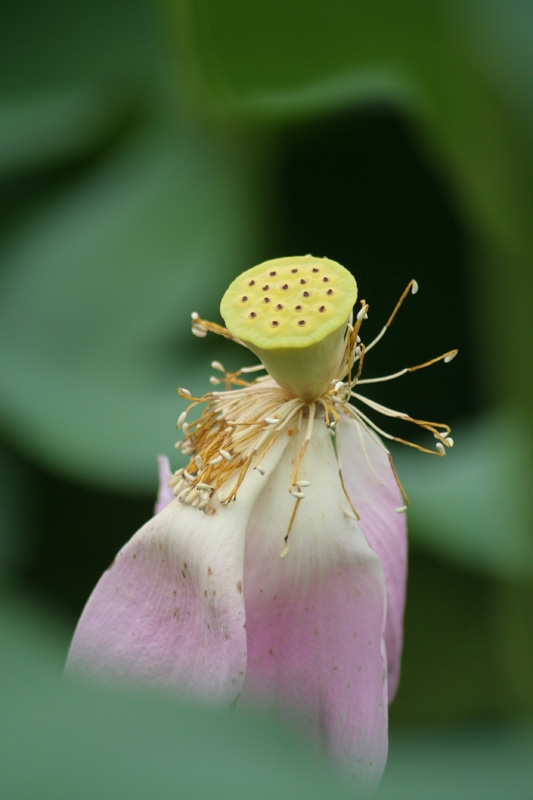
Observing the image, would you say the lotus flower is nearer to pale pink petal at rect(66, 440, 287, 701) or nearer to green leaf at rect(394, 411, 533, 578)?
pale pink petal at rect(66, 440, 287, 701)

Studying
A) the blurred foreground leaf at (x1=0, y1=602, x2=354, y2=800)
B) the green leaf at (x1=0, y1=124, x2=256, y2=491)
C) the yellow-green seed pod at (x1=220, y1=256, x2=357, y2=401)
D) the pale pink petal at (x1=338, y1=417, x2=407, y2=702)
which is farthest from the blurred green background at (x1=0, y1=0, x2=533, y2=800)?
the blurred foreground leaf at (x1=0, y1=602, x2=354, y2=800)

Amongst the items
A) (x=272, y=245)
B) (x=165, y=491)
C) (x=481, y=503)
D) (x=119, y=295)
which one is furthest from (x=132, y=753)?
(x=272, y=245)

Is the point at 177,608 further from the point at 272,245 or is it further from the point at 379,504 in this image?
the point at 272,245

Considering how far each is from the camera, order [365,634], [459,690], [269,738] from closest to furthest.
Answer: [269,738]
[365,634]
[459,690]

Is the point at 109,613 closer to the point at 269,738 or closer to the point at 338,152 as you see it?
the point at 269,738

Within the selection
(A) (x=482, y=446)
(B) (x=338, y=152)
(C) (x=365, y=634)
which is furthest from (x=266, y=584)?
(B) (x=338, y=152)

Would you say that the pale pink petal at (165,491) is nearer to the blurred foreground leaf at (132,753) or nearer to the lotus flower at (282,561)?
the lotus flower at (282,561)
